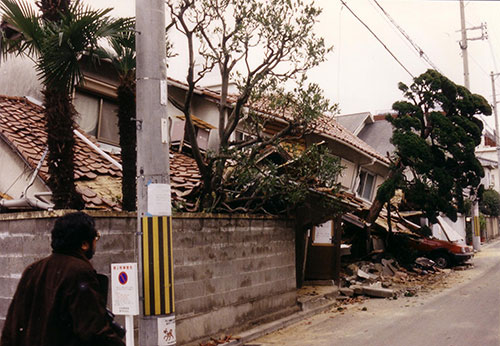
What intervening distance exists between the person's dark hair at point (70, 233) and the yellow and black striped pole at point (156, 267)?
163cm

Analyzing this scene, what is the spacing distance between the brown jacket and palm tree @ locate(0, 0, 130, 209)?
138 inches

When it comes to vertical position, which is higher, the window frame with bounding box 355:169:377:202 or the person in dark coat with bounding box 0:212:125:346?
the window frame with bounding box 355:169:377:202

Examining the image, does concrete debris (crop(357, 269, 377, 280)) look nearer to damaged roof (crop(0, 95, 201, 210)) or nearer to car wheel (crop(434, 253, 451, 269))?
car wheel (crop(434, 253, 451, 269))

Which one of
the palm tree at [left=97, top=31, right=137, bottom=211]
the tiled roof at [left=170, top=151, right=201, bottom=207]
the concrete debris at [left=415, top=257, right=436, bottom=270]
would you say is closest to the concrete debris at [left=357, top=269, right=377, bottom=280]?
the concrete debris at [left=415, top=257, right=436, bottom=270]

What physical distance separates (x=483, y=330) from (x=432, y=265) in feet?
39.0

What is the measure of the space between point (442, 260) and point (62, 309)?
840 inches

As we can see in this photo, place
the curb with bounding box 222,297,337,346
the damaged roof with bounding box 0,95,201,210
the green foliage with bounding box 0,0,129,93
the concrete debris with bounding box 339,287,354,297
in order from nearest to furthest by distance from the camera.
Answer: the green foliage with bounding box 0,0,129,93
the damaged roof with bounding box 0,95,201,210
the curb with bounding box 222,297,337,346
the concrete debris with bounding box 339,287,354,297

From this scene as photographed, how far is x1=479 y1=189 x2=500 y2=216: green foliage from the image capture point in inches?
1838

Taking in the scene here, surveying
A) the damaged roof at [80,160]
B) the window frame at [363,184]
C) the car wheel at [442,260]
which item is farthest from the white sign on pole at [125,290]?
the car wheel at [442,260]

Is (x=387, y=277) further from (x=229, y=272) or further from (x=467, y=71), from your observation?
(x=467, y=71)

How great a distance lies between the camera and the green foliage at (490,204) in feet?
153

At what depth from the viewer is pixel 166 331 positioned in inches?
204

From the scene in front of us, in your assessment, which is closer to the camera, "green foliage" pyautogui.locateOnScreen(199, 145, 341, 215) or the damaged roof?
the damaged roof

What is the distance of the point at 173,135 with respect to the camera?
1473 cm
